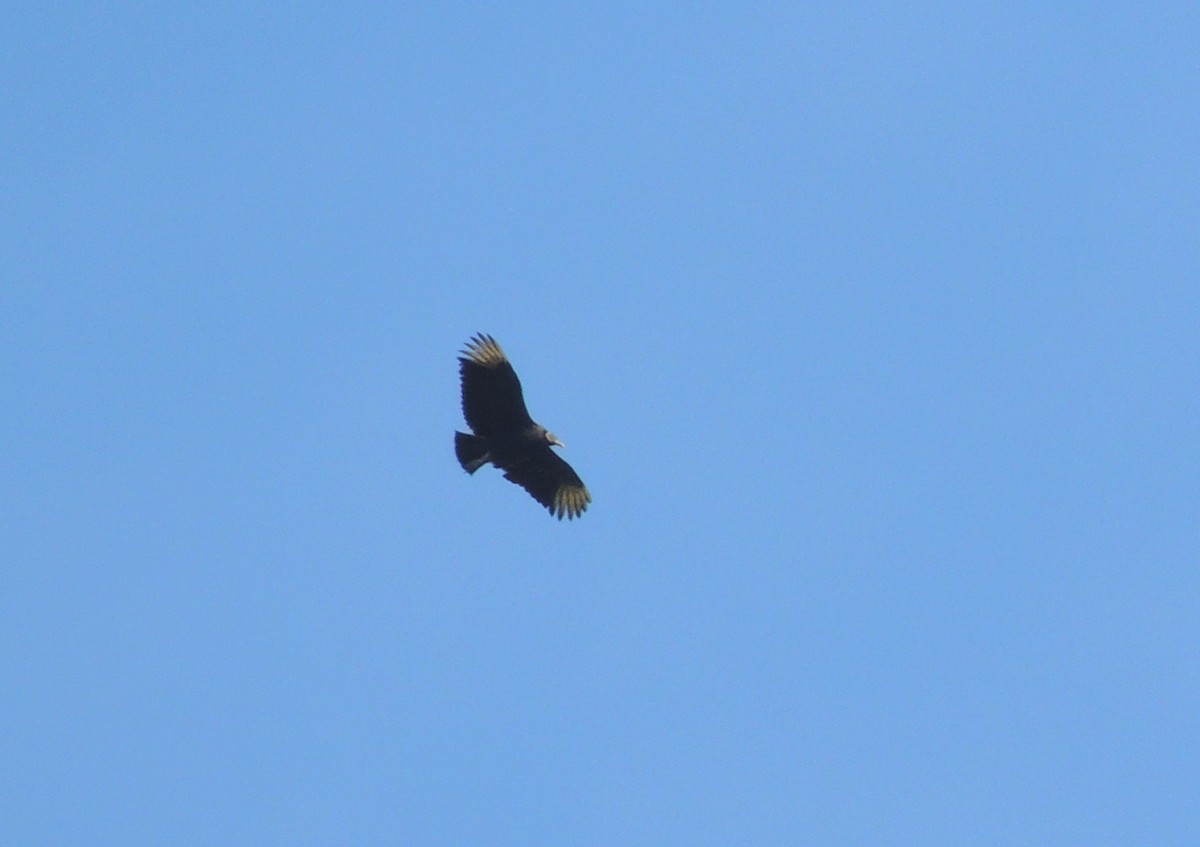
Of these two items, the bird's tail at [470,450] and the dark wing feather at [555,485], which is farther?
the dark wing feather at [555,485]

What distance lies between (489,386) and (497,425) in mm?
622

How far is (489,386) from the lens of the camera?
1358 inches

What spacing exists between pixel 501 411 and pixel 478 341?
38.3 inches

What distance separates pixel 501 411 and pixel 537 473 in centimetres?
172

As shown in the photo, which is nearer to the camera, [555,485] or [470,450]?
[470,450]

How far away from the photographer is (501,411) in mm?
34688

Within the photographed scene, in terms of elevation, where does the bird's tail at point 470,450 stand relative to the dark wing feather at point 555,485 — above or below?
below

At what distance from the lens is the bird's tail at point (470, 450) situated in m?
34.8

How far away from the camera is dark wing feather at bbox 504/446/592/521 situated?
3600 cm

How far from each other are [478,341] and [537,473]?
248cm

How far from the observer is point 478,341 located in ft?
113

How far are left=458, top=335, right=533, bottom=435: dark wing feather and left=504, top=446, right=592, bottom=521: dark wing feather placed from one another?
53.6 inches

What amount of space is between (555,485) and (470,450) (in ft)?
6.16

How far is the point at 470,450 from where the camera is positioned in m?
34.9
